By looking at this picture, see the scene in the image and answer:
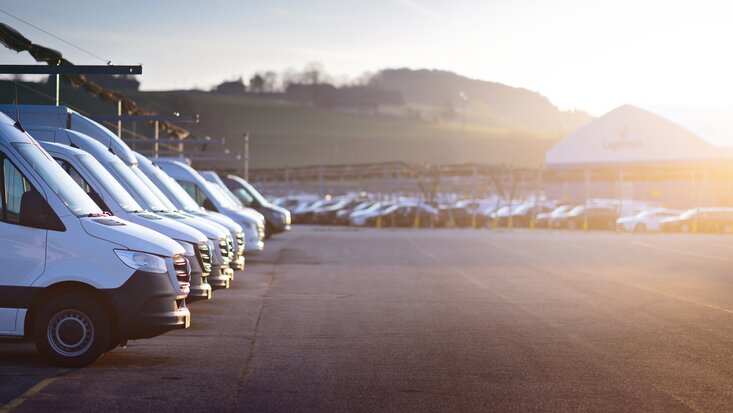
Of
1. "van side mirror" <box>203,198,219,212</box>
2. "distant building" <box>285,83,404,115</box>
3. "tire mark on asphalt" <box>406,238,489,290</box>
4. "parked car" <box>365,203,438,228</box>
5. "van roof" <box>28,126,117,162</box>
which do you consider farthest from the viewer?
"distant building" <box>285,83,404,115</box>

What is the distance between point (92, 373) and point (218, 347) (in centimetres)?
211

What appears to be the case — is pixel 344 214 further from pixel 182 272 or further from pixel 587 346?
pixel 182 272

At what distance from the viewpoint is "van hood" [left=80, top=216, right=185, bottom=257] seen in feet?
31.1

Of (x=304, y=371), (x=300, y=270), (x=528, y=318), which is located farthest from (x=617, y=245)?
(x=304, y=371)

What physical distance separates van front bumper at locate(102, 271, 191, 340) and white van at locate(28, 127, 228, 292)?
237 cm

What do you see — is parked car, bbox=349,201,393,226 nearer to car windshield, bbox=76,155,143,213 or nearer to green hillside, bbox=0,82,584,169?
green hillside, bbox=0,82,584,169

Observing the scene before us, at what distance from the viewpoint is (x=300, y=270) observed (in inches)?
910

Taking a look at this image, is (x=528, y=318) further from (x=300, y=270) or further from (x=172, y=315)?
(x=300, y=270)

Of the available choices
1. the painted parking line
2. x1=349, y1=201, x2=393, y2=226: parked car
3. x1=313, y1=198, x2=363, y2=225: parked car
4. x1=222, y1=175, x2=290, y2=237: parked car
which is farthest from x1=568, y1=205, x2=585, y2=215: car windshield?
x1=222, y1=175, x2=290, y2=237: parked car

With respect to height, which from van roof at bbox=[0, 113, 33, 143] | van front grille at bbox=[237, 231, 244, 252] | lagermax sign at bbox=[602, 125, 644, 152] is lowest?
van front grille at bbox=[237, 231, 244, 252]

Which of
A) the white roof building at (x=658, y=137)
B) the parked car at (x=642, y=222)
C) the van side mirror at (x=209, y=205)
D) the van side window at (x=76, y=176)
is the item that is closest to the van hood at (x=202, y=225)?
the van side window at (x=76, y=176)

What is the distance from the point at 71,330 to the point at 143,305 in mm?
668

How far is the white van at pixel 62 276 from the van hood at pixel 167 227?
3.03 metres

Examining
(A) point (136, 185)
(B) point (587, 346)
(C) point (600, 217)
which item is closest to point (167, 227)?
(A) point (136, 185)
